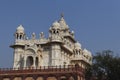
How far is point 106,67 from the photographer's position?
5138 centimetres

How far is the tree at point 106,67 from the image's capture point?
165ft

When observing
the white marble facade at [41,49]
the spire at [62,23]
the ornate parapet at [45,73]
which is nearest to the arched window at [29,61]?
the white marble facade at [41,49]

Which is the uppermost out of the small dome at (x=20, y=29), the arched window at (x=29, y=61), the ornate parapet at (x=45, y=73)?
the small dome at (x=20, y=29)

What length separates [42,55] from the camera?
214 ft

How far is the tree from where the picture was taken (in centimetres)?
5038

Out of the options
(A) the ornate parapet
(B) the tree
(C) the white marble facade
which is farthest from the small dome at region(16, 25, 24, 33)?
(B) the tree

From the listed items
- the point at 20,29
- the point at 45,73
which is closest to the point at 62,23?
Result: the point at 20,29

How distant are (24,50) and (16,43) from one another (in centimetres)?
253

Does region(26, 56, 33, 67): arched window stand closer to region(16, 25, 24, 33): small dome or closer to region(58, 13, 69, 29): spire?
region(16, 25, 24, 33): small dome

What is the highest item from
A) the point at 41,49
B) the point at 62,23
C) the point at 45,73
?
the point at 62,23

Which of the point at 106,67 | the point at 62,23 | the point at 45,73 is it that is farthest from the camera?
the point at 62,23

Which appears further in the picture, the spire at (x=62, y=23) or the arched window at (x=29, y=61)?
the spire at (x=62, y=23)

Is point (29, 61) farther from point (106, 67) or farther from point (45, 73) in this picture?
point (106, 67)

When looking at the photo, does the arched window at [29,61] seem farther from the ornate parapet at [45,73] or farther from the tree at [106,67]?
the tree at [106,67]
